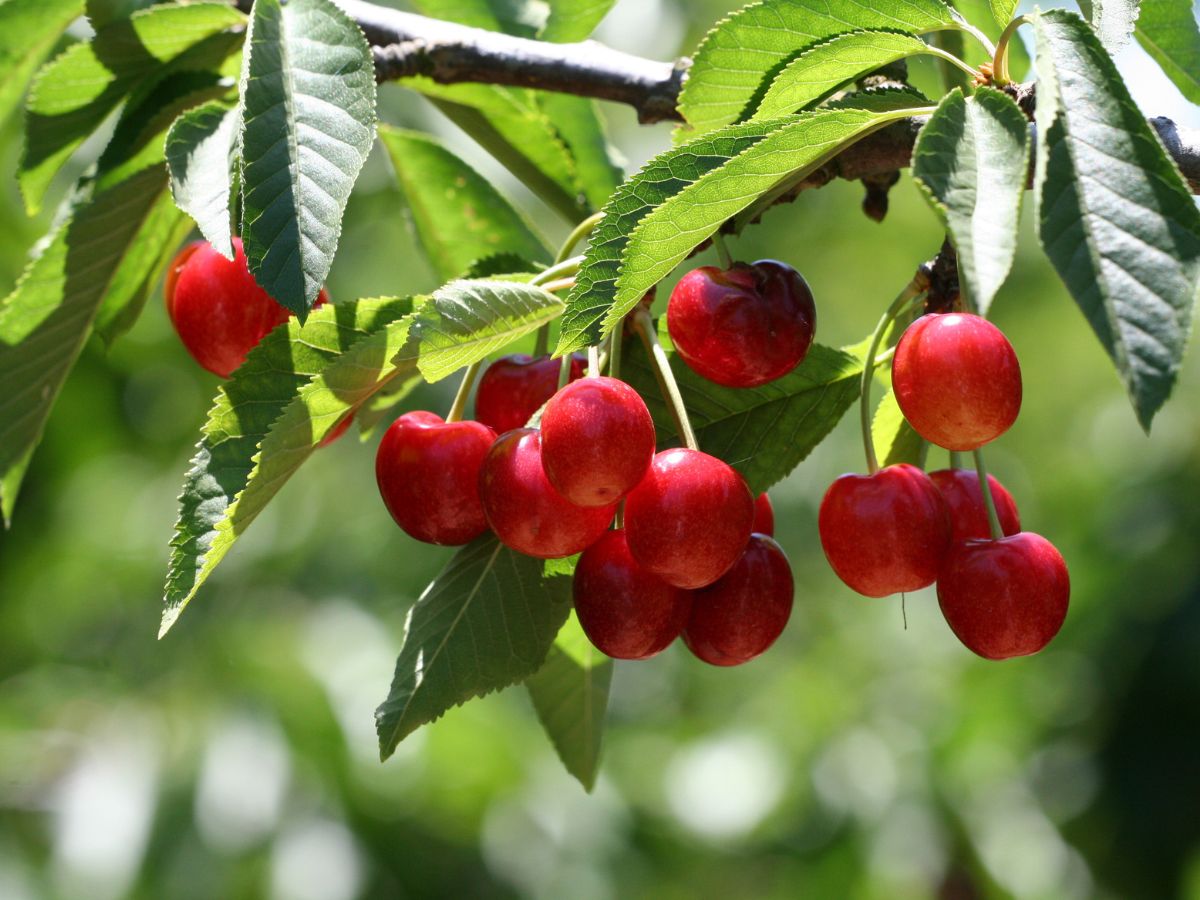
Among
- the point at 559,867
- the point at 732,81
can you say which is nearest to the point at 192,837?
the point at 559,867

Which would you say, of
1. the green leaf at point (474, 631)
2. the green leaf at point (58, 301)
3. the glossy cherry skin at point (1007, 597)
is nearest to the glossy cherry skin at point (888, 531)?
the glossy cherry skin at point (1007, 597)

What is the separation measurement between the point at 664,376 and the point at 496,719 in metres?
2.92

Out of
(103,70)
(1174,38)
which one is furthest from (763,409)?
(103,70)

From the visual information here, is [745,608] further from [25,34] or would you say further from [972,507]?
[25,34]

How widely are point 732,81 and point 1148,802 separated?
4.44 metres

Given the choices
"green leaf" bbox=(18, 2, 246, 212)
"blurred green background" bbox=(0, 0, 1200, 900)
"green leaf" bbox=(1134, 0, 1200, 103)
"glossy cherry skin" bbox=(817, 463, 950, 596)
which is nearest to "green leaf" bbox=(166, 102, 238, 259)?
"green leaf" bbox=(18, 2, 246, 212)

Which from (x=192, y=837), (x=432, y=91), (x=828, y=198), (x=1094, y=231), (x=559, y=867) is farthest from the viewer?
(x=828, y=198)

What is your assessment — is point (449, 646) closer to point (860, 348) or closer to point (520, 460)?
point (520, 460)

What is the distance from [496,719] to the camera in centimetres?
386

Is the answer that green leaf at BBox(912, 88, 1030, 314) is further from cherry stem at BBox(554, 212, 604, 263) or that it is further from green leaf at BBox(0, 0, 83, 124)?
green leaf at BBox(0, 0, 83, 124)

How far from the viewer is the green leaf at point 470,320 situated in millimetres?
1020

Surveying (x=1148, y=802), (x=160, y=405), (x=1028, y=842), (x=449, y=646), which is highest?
(x=449, y=646)

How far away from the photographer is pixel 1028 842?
159 inches

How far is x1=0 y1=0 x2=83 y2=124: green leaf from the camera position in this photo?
1.56 m
